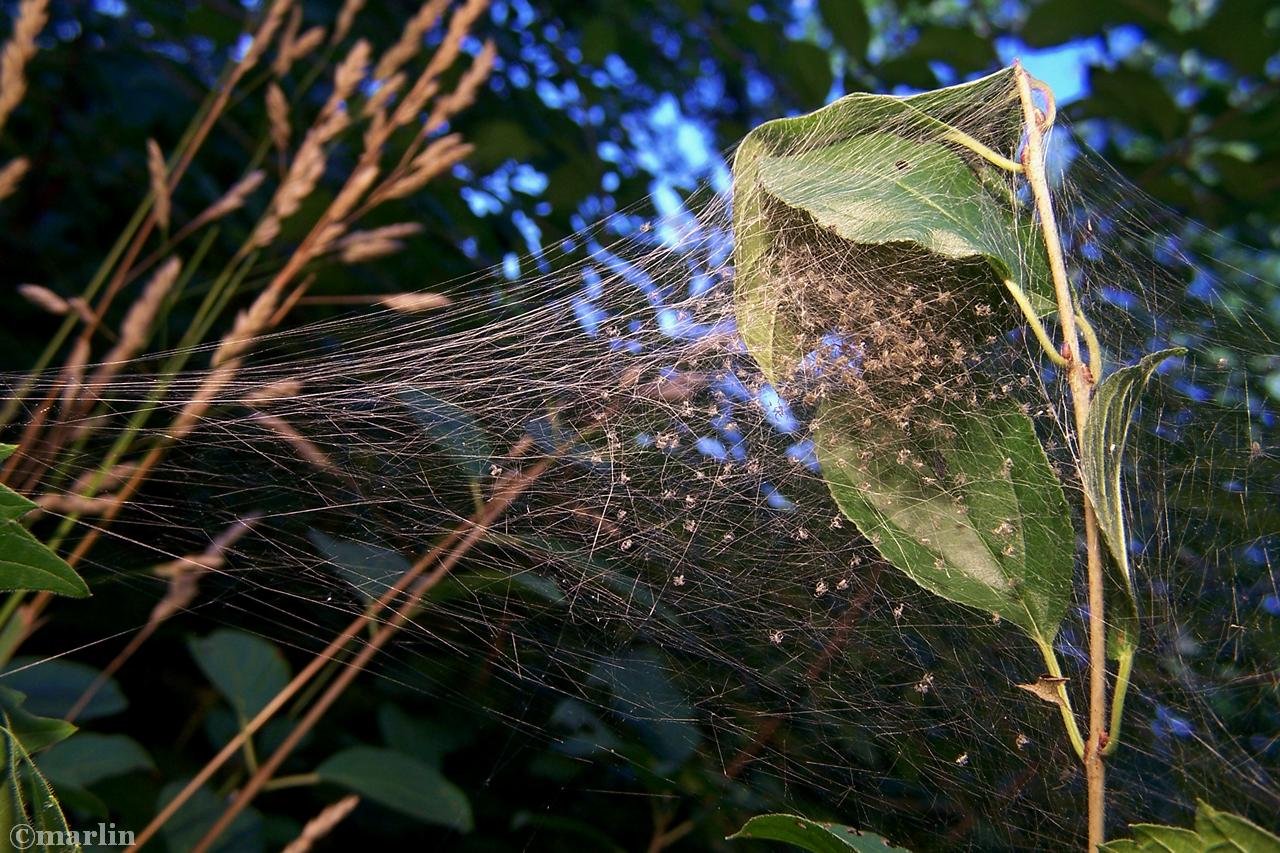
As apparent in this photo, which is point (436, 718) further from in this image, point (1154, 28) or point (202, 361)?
point (1154, 28)

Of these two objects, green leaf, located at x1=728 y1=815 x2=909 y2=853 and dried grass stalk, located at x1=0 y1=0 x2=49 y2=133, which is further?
dried grass stalk, located at x1=0 y1=0 x2=49 y2=133

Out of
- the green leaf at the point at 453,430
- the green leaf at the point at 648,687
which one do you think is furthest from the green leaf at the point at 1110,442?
the green leaf at the point at 453,430

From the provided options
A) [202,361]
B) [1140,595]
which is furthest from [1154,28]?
[202,361]

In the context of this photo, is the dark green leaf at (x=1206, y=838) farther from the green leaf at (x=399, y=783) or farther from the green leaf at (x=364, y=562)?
the green leaf at (x=399, y=783)

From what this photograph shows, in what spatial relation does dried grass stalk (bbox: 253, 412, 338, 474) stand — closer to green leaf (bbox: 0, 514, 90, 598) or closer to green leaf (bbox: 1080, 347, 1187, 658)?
green leaf (bbox: 0, 514, 90, 598)

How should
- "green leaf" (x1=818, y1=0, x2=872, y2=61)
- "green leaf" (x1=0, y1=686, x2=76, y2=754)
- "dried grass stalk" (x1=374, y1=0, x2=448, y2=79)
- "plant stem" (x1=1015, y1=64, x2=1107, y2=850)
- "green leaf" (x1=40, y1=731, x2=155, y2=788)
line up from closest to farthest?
"plant stem" (x1=1015, y1=64, x2=1107, y2=850), "green leaf" (x1=0, y1=686, x2=76, y2=754), "green leaf" (x1=40, y1=731, x2=155, y2=788), "dried grass stalk" (x1=374, y1=0, x2=448, y2=79), "green leaf" (x1=818, y1=0, x2=872, y2=61)

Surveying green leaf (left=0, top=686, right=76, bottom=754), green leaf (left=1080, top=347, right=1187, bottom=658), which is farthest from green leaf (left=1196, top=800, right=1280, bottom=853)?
green leaf (left=0, top=686, right=76, bottom=754)

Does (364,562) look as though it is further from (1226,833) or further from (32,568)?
(1226,833)
